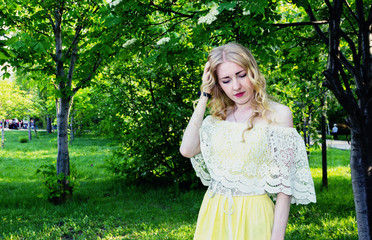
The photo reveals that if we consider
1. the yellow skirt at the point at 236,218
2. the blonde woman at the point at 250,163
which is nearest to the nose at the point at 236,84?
the blonde woman at the point at 250,163

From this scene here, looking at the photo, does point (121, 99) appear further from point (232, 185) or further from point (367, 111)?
point (232, 185)

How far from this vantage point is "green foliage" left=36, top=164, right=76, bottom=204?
684 centimetres

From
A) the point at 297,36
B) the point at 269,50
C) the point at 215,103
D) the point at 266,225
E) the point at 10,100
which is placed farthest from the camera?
the point at 10,100

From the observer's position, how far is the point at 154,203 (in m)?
6.98

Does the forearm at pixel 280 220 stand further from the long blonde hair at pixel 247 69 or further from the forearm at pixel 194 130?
the forearm at pixel 194 130

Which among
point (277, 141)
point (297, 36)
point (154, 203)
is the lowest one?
point (154, 203)

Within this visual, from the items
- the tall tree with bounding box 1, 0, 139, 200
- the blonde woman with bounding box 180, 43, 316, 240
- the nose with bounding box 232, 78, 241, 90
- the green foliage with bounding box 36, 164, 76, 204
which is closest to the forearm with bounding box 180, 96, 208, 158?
the blonde woman with bounding box 180, 43, 316, 240

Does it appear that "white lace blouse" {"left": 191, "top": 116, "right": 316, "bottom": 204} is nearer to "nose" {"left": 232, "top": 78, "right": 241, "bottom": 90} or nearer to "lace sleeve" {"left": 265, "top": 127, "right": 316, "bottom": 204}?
"lace sleeve" {"left": 265, "top": 127, "right": 316, "bottom": 204}

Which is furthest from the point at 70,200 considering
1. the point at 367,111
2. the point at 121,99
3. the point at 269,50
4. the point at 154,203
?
the point at 367,111

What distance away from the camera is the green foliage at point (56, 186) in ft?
22.5

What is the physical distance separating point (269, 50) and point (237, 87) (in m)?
1.86

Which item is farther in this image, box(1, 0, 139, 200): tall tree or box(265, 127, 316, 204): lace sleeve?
box(1, 0, 139, 200): tall tree

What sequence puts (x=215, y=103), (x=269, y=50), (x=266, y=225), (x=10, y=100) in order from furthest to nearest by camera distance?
(x=10, y=100)
(x=269, y=50)
(x=215, y=103)
(x=266, y=225)

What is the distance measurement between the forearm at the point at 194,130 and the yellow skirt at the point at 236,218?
1.00 ft
